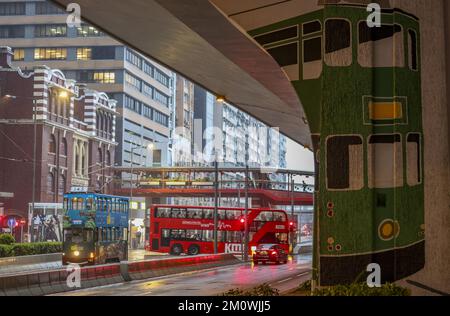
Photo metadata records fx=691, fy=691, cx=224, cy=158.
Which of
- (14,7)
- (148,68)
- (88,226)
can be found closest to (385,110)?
(88,226)

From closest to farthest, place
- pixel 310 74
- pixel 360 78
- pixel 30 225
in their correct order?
1. pixel 360 78
2. pixel 310 74
3. pixel 30 225

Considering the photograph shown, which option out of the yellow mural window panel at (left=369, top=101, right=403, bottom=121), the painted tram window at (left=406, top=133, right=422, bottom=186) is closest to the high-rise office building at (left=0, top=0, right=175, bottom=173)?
the yellow mural window panel at (left=369, top=101, right=403, bottom=121)

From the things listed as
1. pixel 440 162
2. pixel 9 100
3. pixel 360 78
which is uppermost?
pixel 9 100

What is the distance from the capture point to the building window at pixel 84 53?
105769mm

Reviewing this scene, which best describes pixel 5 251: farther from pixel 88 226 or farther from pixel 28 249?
pixel 88 226

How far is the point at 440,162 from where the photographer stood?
9.20 meters

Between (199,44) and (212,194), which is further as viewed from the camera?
(212,194)

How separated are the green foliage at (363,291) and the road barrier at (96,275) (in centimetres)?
1472

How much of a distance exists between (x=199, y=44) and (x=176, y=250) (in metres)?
42.2

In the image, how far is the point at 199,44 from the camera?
58.9 ft

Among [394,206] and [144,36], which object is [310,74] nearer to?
[394,206]

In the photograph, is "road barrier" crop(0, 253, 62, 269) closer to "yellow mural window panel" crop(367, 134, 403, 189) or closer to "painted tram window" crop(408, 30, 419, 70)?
"yellow mural window panel" crop(367, 134, 403, 189)
